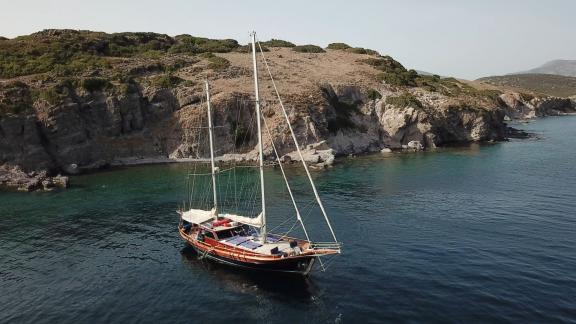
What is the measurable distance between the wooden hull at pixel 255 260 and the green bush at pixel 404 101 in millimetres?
78191

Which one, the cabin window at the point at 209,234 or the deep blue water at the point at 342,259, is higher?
the cabin window at the point at 209,234

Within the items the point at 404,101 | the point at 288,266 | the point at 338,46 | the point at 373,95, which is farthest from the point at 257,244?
the point at 338,46

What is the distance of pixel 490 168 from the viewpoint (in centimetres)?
7762

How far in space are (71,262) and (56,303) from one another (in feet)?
28.4

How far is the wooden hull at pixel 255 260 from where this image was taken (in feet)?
116

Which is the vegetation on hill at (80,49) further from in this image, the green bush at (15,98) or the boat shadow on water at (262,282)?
the boat shadow on water at (262,282)

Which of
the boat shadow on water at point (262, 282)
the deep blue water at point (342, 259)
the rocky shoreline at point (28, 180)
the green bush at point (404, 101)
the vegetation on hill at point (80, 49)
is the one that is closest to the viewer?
the deep blue water at point (342, 259)

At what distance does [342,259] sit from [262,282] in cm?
778

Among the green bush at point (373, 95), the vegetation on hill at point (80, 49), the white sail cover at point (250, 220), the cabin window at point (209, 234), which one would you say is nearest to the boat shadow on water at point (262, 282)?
the cabin window at point (209, 234)

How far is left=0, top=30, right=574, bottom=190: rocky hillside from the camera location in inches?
3398

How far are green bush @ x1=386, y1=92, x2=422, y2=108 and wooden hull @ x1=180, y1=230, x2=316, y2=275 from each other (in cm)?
7819

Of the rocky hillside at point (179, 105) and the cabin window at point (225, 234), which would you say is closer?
the cabin window at point (225, 234)

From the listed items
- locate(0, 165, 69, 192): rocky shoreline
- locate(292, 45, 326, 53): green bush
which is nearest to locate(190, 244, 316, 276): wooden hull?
locate(0, 165, 69, 192): rocky shoreline

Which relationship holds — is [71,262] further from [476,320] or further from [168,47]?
[168,47]
